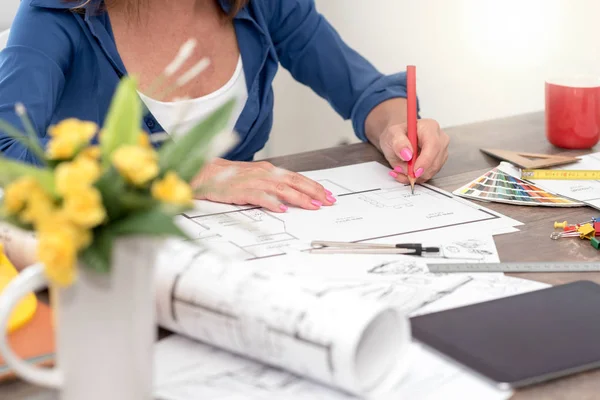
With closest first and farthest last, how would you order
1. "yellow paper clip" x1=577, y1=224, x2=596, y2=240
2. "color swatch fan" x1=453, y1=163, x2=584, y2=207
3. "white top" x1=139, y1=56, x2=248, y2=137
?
"yellow paper clip" x1=577, y1=224, x2=596, y2=240 < "color swatch fan" x1=453, y1=163, x2=584, y2=207 < "white top" x1=139, y1=56, x2=248, y2=137

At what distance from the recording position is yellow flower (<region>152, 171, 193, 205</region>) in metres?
0.49

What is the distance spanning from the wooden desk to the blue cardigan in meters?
0.17

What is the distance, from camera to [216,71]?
1520mm

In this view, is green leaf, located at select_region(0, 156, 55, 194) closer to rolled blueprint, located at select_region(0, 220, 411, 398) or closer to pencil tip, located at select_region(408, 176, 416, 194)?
rolled blueprint, located at select_region(0, 220, 411, 398)

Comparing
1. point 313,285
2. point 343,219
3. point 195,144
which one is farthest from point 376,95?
point 195,144

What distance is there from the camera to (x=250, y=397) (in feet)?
2.13

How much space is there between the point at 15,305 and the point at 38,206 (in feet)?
0.34

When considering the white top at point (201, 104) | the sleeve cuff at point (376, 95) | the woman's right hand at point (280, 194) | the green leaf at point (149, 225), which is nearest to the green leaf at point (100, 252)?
the green leaf at point (149, 225)

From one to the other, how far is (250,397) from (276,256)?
1.01 ft

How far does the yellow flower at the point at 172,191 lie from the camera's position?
0.49m

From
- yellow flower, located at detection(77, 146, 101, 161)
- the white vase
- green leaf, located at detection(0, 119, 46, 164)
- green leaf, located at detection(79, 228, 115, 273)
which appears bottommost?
the white vase

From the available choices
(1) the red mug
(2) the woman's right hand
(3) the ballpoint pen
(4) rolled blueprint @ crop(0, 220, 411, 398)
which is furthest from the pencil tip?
(4) rolled blueprint @ crop(0, 220, 411, 398)

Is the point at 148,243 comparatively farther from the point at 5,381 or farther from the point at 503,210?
the point at 503,210

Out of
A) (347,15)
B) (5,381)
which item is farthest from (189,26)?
(347,15)
